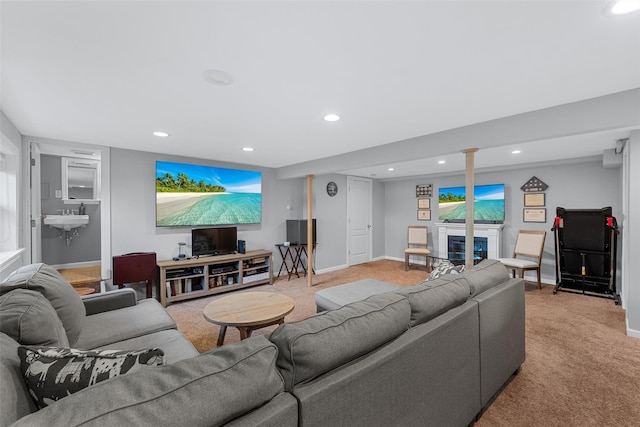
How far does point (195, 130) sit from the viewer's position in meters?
3.00

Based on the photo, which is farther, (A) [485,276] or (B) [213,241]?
(B) [213,241]

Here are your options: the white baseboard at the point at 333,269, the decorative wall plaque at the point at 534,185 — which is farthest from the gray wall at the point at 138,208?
the decorative wall plaque at the point at 534,185

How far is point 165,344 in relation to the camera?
1776mm

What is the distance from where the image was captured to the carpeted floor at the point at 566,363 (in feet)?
5.78

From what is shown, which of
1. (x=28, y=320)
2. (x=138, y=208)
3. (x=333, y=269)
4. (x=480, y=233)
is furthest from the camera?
(x=333, y=269)

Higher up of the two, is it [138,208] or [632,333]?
[138,208]

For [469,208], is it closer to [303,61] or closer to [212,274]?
[303,61]

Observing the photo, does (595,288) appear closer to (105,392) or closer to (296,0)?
(296,0)

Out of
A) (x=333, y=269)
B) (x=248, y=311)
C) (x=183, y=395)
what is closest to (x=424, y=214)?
(x=333, y=269)

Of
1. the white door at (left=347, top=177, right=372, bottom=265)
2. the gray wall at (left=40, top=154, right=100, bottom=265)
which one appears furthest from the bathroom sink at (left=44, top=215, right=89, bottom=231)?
the white door at (left=347, top=177, right=372, bottom=265)

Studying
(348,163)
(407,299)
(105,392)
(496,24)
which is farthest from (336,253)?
(105,392)

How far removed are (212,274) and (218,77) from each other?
3157mm

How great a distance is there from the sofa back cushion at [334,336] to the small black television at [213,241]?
364 centimetres

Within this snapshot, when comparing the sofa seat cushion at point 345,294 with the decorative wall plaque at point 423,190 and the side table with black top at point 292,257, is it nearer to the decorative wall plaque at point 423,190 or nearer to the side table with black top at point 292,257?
the side table with black top at point 292,257
